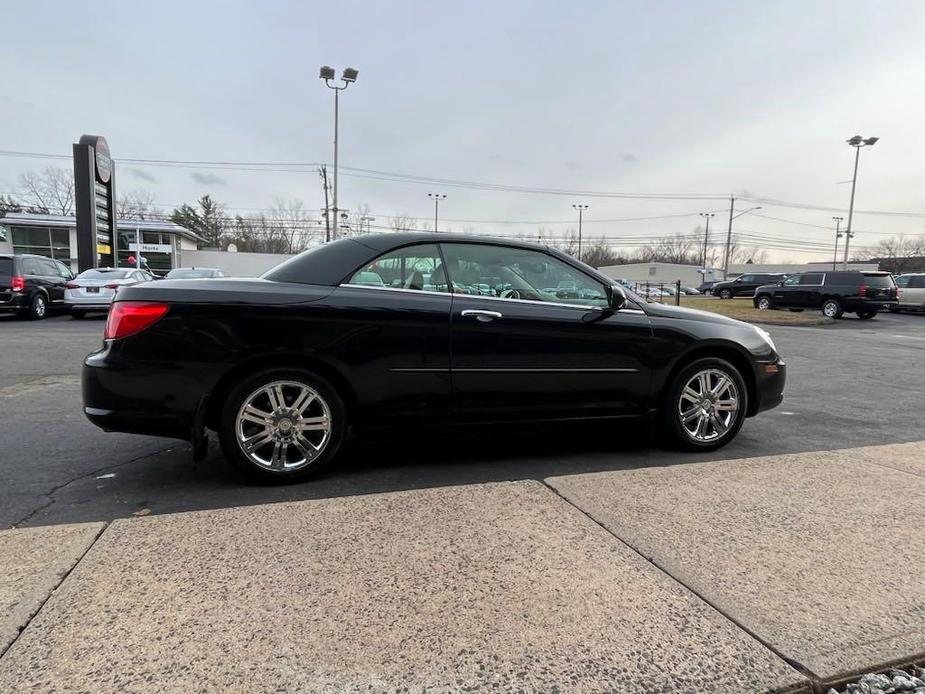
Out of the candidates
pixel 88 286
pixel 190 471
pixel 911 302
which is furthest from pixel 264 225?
pixel 190 471

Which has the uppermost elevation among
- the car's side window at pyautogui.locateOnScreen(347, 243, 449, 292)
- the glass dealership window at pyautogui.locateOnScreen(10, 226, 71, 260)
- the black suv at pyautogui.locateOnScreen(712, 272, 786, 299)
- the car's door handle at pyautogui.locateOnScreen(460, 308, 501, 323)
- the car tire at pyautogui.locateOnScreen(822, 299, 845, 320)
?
the glass dealership window at pyautogui.locateOnScreen(10, 226, 71, 260)

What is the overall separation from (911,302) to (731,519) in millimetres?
28836

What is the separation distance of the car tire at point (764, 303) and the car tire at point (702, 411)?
2362 cm

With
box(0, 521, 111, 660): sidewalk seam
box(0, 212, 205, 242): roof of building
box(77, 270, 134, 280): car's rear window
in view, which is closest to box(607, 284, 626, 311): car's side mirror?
box(0, 521, 111, 660): sidewalk seam

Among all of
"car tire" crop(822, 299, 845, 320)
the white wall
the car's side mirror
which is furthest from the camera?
the white wall

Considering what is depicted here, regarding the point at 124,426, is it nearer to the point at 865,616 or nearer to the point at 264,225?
the point at 865,616

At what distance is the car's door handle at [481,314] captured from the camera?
368 cm

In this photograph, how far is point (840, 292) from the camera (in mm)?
21812

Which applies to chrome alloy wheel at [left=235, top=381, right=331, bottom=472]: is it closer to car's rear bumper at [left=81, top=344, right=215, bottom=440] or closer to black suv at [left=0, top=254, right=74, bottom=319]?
car's rear bumper at [left=81, top=344, right=215, bottom=440]

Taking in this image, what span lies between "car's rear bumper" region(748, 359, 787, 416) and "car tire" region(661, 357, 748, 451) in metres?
0.12

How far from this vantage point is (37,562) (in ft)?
8.15

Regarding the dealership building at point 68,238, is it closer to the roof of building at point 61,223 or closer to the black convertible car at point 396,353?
the roof of building at point 61,223

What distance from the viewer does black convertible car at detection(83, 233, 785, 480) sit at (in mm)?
3279

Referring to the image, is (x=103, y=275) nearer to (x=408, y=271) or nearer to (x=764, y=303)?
(x=408, y=271)
